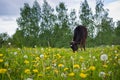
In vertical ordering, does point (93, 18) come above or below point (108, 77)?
above

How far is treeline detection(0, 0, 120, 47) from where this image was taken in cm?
7112

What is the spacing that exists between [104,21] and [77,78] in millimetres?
72117

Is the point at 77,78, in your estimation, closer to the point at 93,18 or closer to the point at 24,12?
the point at 93,18

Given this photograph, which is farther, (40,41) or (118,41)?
(118,41)

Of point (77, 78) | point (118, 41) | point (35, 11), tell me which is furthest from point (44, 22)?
point (77, 78)

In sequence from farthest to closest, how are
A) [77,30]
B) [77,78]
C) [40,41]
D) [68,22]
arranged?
[68,22], [40,41], [77,30], [77,78]

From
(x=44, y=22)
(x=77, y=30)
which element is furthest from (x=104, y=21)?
(x=77, y=30)

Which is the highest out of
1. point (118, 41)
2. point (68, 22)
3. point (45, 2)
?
point (45, 2)

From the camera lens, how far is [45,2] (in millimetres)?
79312

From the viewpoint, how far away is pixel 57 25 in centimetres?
7375

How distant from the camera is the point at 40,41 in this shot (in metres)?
70.2

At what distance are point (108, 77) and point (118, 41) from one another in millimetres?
101770

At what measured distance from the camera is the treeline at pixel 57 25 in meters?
71.1

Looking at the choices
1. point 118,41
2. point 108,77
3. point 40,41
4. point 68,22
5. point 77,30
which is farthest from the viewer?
point 118,41
